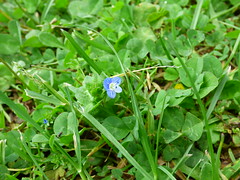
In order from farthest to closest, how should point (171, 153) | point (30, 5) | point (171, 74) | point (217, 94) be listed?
point (30, 5)
point (171, 74)
point (217, 94)
point (171, 153)

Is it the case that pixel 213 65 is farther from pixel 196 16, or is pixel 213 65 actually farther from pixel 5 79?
pixel 5 79

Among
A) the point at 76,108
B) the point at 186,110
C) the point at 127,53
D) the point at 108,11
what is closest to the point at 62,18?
the point at 108,11

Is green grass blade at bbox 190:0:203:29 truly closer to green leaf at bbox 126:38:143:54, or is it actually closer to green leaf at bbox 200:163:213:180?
green leaf at bbox 126:38:143:54

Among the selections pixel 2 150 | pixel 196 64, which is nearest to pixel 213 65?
pixel 196 64

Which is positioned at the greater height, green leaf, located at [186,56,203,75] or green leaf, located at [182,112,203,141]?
green leaf, located at [186,56,203,75]

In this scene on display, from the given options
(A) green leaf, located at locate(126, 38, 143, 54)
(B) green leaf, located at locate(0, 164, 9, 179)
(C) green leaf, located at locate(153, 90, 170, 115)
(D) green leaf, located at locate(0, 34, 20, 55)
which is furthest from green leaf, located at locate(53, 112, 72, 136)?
(D) green leaf, located at locate(0, 34, 20, 55)

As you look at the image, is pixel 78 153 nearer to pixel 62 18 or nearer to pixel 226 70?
pixel 226 70

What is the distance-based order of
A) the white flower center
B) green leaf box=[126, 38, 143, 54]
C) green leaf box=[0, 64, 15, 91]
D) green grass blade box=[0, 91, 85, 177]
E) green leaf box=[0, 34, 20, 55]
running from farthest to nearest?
1. green leaf box=[0, 34, 20, 55]
2. green leaf box=[0, 64, 15, 91]
3. green leaf box=[126, 38, 143, 54]
4. the white flower center
5. green grass blade box=[0, 91, 85, 177]
